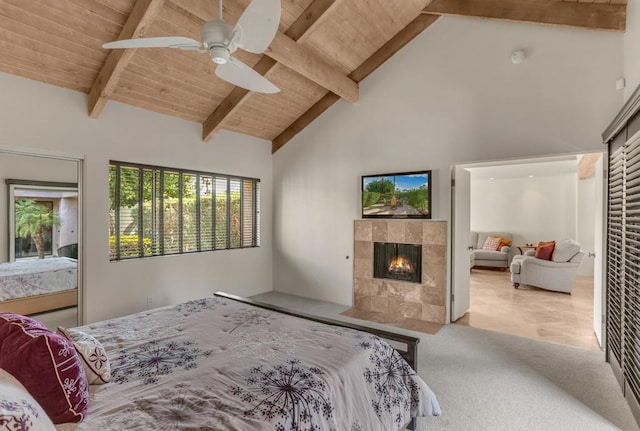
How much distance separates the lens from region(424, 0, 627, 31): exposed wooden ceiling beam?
316 cm

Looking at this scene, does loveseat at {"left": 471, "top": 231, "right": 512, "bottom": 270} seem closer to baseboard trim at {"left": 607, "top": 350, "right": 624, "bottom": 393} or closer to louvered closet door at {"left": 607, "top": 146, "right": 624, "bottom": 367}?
louvered closet door at {"left": 607, "top": 146, "right": 624, "bottom": 367}

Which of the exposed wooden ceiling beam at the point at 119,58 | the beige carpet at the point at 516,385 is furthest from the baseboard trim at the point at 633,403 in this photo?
the exposed wooden ceiling beam at the point at 119,58

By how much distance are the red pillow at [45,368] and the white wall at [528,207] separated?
7.95m

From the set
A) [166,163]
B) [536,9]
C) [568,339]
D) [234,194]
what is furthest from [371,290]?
[536,9]

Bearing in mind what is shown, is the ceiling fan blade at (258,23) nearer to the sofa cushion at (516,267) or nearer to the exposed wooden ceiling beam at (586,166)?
the exposed wooden ceiling beam at (586,166)

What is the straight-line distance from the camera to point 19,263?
3.37m

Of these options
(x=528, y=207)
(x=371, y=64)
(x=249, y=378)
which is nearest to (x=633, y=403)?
(x=249, y=378)

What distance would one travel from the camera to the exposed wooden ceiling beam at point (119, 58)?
9.09ft

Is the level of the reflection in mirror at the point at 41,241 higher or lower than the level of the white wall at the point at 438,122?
lower

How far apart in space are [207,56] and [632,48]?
416cm

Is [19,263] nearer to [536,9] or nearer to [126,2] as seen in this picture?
[126,2]

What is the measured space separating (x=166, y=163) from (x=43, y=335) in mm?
3489

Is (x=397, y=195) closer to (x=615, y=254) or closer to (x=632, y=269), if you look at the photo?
(x=615, y=254)

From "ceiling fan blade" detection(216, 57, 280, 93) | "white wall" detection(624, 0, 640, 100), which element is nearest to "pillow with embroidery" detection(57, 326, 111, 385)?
"ceiling fan blade" detection(216, 57, 280, 93)
